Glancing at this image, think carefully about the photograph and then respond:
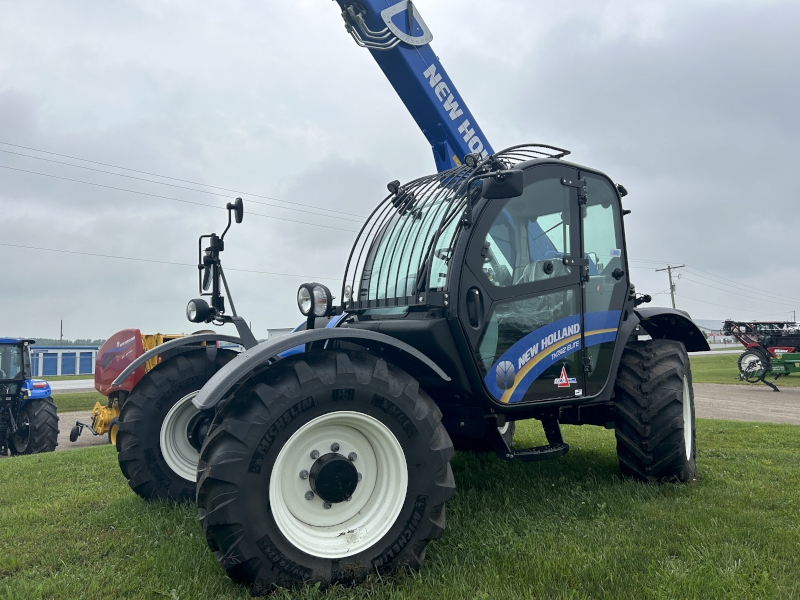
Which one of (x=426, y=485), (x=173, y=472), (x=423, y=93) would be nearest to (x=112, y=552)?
(x=173, y=472)

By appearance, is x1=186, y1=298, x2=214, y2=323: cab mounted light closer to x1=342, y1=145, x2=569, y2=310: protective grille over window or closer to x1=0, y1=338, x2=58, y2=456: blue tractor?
x1=342, y1=145, x2=569, y2=310: protective grille over window

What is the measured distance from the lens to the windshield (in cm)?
1154

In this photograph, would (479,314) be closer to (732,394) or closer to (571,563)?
(571,563)

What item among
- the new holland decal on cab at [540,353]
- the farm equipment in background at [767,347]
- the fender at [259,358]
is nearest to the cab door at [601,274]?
the new holland decal on cab at [540,353]

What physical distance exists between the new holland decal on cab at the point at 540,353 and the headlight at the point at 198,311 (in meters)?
1.88

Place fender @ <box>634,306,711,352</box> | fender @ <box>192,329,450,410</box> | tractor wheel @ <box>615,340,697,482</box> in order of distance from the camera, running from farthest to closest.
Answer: fender @ <box>634,306,711,352</box> < tractor wheel @ <box>615,340,697,482</box> < fender @ <box>192,329,450,410</box>

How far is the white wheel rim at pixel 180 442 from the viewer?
4410mm

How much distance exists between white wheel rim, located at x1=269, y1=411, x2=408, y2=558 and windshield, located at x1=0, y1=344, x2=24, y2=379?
10.9 meters

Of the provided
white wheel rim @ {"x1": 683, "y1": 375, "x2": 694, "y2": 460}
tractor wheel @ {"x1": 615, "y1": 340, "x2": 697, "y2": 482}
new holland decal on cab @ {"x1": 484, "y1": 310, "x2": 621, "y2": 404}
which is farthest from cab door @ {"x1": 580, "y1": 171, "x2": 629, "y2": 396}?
white wheel rim @ {"x1": 683, "y1": 375, "x2": 694, "y2": 460}

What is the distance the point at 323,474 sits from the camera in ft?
9.75

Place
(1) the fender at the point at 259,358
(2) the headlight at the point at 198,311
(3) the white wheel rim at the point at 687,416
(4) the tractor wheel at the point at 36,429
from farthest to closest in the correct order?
1. (4) the tractor wheel at the point at 36,429
2. (3) the white wheel rim at the point at 687,416
3. (2) the headlight at the point at 198,311
4. (1) the fender at the point at 259,358

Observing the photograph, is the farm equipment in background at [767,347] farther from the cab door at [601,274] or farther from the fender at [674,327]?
the cab door at [601,274]

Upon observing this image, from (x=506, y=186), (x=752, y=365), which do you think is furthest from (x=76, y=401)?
(x=752, y=365)

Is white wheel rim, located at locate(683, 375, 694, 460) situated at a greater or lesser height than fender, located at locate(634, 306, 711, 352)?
lesser
